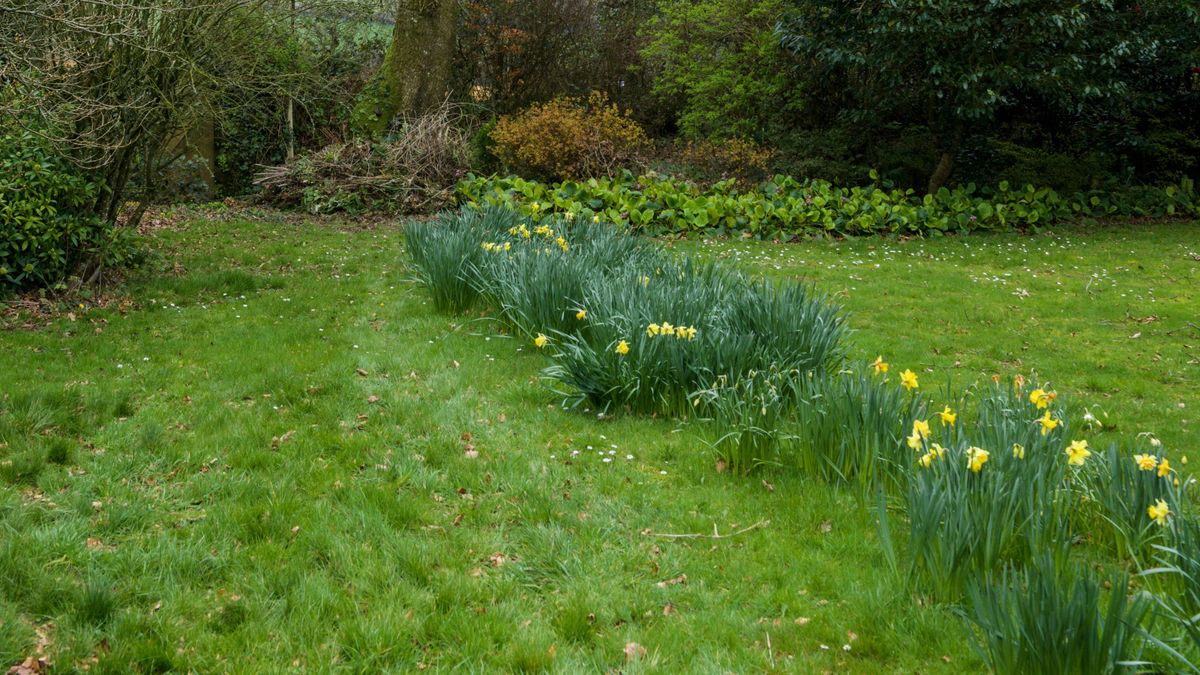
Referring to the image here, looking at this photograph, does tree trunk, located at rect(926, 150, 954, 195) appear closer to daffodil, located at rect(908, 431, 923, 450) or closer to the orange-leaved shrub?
the orange-leaved shrub

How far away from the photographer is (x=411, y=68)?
14141mm

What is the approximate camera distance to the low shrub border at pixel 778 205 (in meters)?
11.7

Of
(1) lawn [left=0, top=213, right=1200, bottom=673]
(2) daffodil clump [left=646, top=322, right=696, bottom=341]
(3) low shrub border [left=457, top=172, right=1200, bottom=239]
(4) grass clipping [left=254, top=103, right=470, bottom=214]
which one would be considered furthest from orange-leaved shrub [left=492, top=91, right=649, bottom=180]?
(2) daffodil clump [left=646, top=322, right=696, bottom=341]

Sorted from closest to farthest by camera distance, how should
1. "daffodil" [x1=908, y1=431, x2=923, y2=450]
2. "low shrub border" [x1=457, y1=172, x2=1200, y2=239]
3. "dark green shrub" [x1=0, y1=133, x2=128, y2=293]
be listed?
"daffodil" [x1=908, y1=431, x2=923, y2=450]
"dark green shrub" [x1=0, y1=133, x2=128, y2=293]
"low shrub border" [x1=457, y1=172, x2=1200, y2=239]

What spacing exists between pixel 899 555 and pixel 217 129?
1401 centimetres

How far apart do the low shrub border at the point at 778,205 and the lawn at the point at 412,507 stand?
4656mm

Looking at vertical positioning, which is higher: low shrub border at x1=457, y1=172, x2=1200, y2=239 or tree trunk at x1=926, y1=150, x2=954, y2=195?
tree trunk at x1=926, y1=150, x2=954, y2=195

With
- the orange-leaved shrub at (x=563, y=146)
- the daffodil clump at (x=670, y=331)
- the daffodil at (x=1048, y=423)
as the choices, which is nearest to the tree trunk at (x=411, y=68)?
the orange-leaved shrub at (x=563, y=146)

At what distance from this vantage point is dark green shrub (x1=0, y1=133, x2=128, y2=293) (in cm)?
691

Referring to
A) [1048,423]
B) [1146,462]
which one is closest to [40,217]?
[1048,423]

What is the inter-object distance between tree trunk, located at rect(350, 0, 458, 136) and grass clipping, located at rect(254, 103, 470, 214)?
948mm

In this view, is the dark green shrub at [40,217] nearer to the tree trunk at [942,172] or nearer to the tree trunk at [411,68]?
the tree trunk at [411,68]

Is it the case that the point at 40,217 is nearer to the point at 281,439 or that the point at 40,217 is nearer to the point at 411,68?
the point at 281,439

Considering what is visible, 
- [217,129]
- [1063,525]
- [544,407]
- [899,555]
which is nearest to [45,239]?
[544,407]
